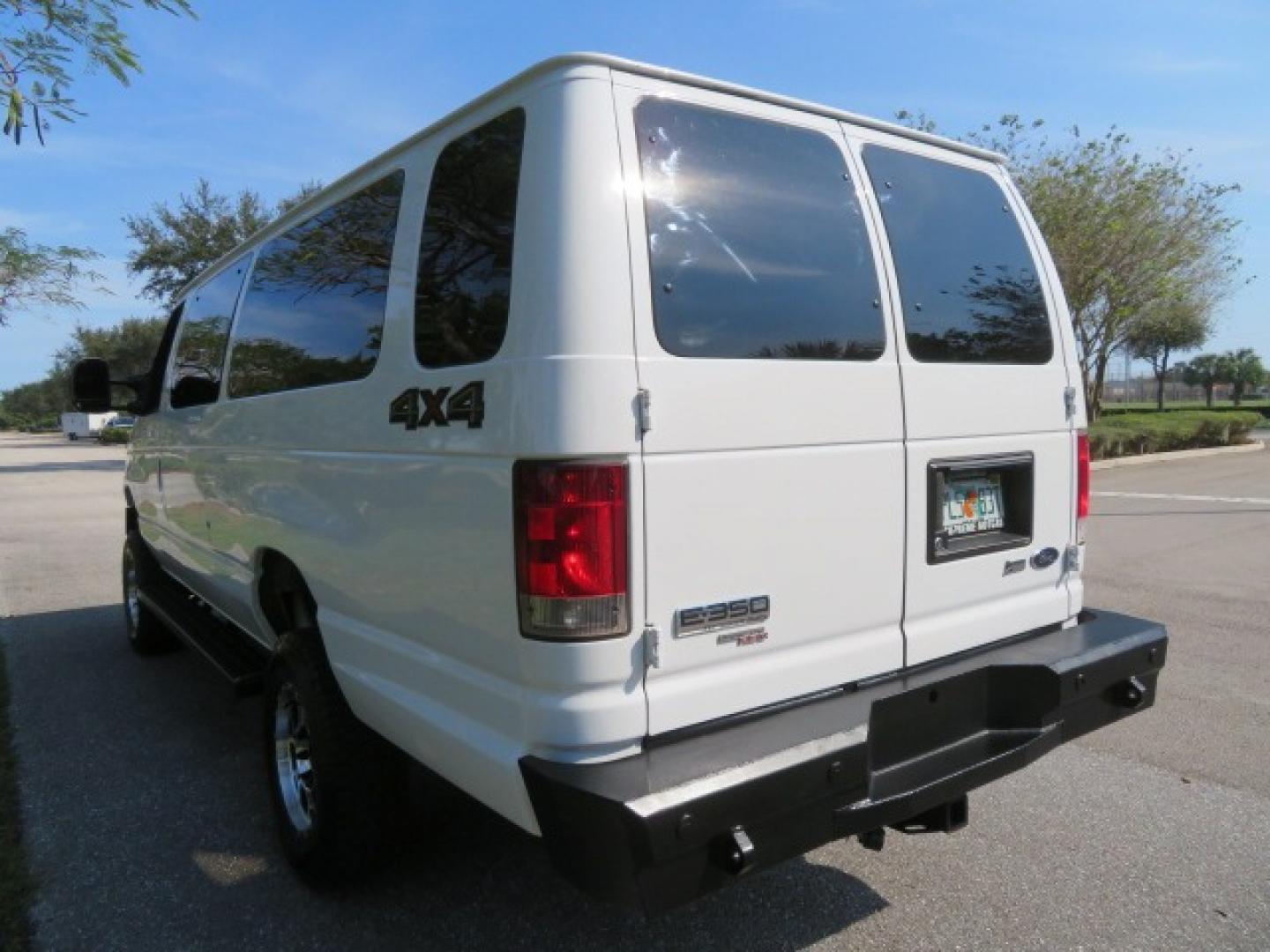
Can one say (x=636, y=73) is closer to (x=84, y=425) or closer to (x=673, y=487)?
(x=673, y=487)

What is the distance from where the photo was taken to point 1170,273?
2150 cm

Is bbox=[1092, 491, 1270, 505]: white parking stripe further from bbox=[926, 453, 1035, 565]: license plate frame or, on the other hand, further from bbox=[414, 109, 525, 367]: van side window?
bbox=[414, 109, 525, 367]: van side window

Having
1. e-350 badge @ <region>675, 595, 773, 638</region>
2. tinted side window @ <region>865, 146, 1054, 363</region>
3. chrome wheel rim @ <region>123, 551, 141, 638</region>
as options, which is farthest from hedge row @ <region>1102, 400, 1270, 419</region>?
e-350 badge @ <region>675, 595, 773, 638</region>

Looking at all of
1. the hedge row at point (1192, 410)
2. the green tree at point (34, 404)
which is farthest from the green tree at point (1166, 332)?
the green tree at point (34, 404)

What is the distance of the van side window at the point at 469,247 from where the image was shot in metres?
2.21

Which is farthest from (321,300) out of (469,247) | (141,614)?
(141,614)

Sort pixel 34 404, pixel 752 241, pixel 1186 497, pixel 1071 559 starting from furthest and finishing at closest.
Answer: pixel 34 404
pixel 1186 497
pixel 1071 559
pixel 752 241

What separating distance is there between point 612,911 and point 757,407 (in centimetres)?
172

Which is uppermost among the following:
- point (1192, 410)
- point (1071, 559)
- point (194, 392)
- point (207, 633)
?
point (194, 392)

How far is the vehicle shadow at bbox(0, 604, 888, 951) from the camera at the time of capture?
2750 mm

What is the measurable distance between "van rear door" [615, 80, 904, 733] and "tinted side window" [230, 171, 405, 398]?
3.23 ft

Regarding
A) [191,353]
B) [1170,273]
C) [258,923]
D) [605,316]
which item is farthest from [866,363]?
[1170,273]

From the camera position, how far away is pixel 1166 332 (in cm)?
3772

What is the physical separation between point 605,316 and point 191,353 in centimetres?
360
